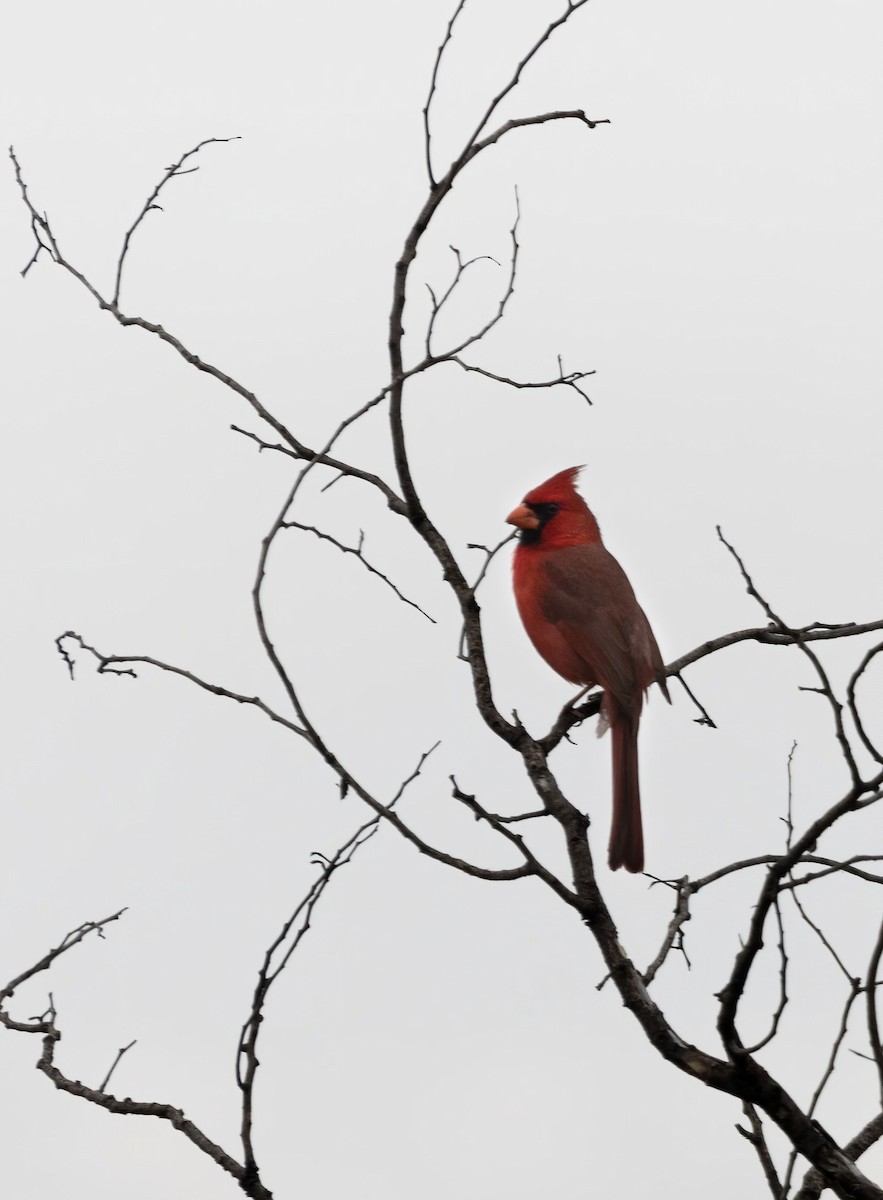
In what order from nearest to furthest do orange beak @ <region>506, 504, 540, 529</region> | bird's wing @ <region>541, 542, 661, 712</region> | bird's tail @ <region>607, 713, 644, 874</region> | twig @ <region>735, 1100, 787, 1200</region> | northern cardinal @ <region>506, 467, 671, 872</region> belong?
twig @ <region>735, 1100, 787, 1200</region>, bird's tail @ <region>607, 713, 644, 874</region>, northern cardinal @ <region>506, 467, 671, 872</region>, bird's wing @ <region>541, 542, 661, 712</region>, orange beak @ <region>506, 504, 540, 529</region>

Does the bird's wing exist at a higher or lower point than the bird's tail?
higher

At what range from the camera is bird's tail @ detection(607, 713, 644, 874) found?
13.4ft

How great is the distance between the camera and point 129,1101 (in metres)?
2.93

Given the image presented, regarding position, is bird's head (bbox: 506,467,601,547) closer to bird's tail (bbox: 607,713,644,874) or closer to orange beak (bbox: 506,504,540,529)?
orange beak (bbox: 506,504,540,529)

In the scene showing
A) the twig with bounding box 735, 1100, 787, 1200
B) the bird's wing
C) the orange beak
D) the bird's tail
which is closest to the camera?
the twig with bounding box 735, 1100, 787, 1200

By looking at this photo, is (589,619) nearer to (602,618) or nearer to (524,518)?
(602,618)

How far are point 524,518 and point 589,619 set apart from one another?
53 centimetres

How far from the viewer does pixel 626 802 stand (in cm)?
425

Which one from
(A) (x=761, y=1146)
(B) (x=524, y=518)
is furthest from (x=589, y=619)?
(A) (x=761, y=1146)

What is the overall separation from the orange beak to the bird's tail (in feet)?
2.73

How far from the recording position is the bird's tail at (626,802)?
161 inches

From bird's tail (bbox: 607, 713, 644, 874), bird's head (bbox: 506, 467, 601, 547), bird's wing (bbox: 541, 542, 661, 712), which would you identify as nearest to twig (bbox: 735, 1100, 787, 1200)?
bird's tail (bbox: 607, 713, 644, 874)

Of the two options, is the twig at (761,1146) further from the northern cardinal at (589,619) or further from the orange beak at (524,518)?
the orange beak at (524,518)

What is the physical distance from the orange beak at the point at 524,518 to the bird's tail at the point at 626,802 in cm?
83
